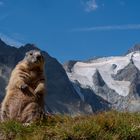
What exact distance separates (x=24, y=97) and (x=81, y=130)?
→ 246cm

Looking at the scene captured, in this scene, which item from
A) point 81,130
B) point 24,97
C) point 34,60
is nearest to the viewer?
point 81,130

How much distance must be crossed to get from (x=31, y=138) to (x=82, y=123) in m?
1.25

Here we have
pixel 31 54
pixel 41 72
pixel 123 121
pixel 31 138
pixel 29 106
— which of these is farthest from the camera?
pixel 31 54

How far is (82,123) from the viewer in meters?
12.1

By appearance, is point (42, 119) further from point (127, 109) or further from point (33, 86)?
point (127, 109)

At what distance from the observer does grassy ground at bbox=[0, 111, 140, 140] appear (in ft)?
38.1

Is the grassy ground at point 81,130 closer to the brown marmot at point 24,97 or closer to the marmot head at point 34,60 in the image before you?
the brown marmot at point 24,97

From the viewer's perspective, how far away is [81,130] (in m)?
11.8

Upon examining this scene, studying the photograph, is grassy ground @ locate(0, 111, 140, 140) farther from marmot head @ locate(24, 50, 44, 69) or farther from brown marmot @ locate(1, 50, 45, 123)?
marmot head @ locate(24, 50, 44, 69)

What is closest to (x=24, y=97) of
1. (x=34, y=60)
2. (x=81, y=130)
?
(x=34, y=60)

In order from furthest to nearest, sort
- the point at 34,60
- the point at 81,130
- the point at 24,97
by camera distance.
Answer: the point at 34,60
the point at 24,97
the point at 81,130

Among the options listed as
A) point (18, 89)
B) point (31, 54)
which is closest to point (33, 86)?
point (18, 89)

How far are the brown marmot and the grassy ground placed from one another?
61 cm

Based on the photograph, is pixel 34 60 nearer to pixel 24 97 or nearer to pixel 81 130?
pixel 24 97
